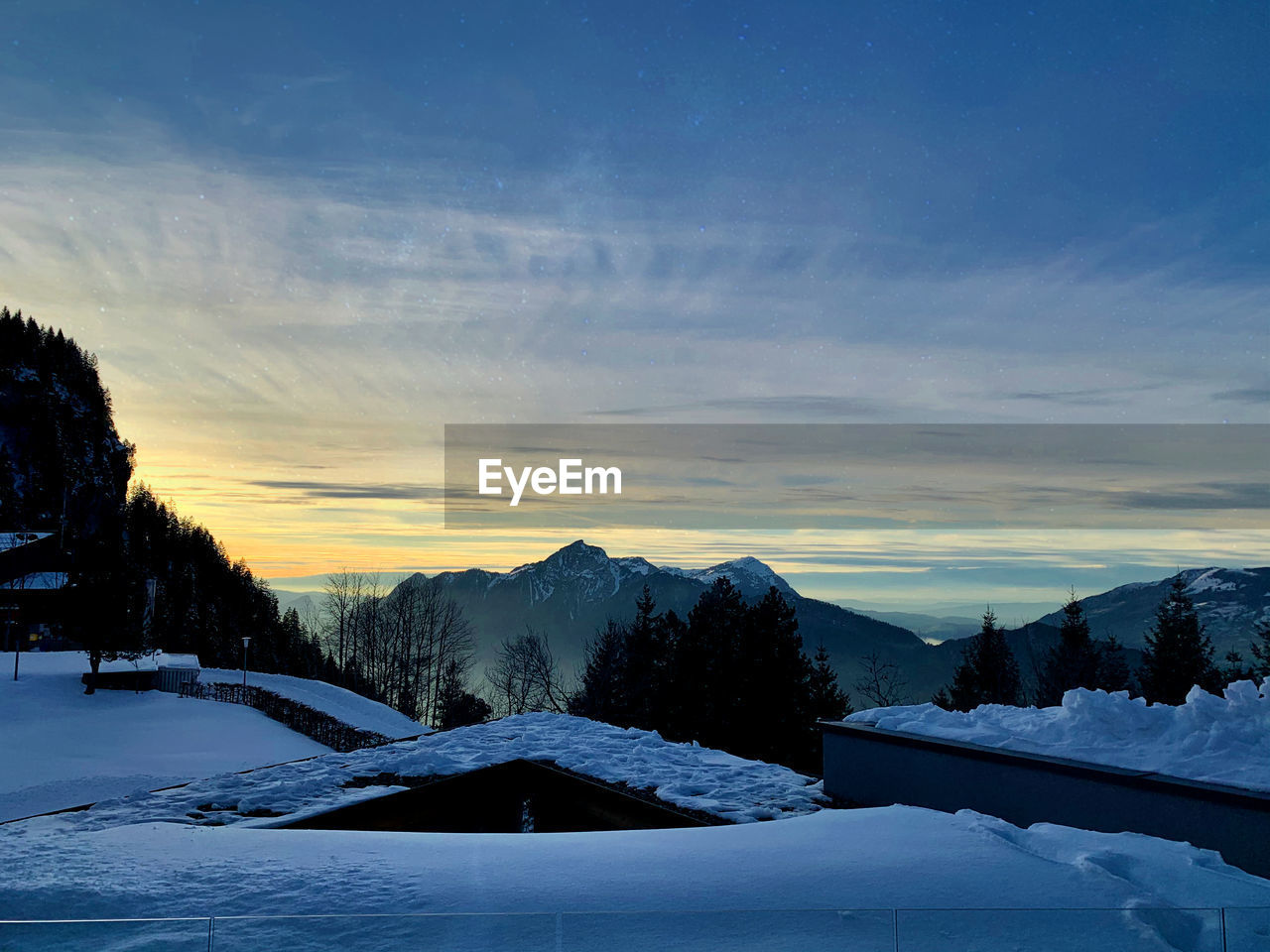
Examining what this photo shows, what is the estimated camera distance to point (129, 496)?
88.0 m

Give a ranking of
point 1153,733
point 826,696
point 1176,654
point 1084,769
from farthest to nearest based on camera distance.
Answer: point 1176,654 → point 826,696 → point 1153,733 → point 1084,769

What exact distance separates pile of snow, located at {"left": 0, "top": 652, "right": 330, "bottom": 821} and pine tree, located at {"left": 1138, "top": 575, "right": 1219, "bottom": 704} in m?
39.0

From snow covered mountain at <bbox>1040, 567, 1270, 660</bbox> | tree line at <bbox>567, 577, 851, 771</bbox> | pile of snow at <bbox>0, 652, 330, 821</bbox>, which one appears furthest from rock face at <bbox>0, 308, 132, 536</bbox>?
snow covered mountain at <bbox>1040, 567, 1270, 660</bbox>

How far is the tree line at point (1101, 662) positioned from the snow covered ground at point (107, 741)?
32488 mm

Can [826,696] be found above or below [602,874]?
below

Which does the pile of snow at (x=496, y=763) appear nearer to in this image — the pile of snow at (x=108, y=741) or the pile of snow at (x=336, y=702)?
the pile of snow at (x=108, y=741)

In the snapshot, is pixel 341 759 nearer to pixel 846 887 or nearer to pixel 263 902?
pixel 263 902

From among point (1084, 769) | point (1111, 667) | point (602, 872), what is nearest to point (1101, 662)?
point (1111, 667)

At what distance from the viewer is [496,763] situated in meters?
10.3

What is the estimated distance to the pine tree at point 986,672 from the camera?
148 feet

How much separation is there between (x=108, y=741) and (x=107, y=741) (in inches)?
1.3

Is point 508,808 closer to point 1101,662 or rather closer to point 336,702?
point 336,702

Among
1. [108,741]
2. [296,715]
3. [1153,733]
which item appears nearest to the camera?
[1153,733]

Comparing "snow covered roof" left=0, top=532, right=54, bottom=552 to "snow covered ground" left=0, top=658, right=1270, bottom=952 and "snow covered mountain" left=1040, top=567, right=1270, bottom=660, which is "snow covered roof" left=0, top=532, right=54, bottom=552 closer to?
"snow covered ground" left=0, top=658, right=1270, bottom=952
